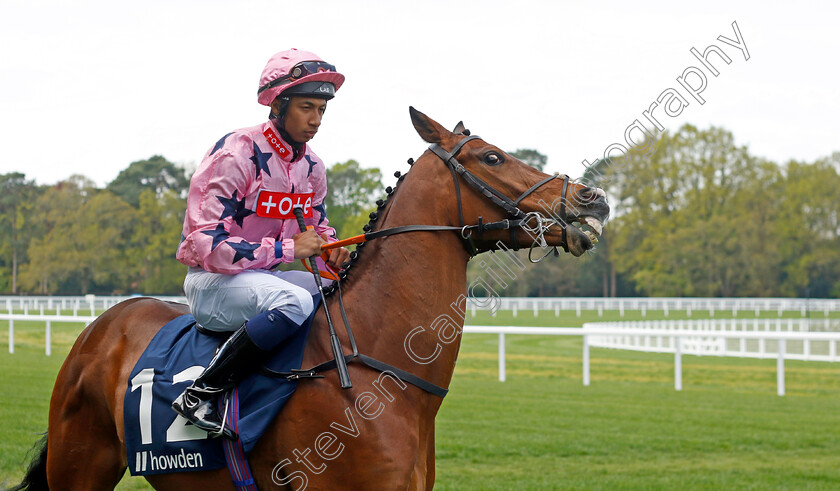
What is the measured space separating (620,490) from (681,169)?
164 ft

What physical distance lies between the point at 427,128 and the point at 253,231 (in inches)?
32.6

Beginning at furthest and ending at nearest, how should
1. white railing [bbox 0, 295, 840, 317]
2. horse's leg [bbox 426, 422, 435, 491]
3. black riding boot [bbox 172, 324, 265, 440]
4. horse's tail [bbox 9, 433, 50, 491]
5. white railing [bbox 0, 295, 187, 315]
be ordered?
1. white railing [bbox 0, 295, 840, 317]
2. white railing [bbox 0, 295, 187, 315]
3. horse's tail [bbox 9, 433, 50, 491]
4. horse's leg [bbox 426, 422, 435, 491]
5. black riding boot [bbox 172, 324, 265, 440]

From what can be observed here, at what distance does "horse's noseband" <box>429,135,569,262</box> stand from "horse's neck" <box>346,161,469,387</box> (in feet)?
0.16

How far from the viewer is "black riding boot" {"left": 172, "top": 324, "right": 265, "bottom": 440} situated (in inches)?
119

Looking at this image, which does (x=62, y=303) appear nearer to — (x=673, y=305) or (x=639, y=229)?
(x=673, y=305)

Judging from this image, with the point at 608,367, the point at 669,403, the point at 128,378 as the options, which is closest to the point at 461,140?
the point at 128,378

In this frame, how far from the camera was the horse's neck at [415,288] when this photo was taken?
3072 mm

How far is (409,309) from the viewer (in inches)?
121

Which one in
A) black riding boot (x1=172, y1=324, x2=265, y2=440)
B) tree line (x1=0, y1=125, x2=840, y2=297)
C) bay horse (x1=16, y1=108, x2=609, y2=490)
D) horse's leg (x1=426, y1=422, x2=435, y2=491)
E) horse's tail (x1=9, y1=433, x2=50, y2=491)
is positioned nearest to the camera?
bay horse (x1=16, y1=108, x2=609, y2=490)

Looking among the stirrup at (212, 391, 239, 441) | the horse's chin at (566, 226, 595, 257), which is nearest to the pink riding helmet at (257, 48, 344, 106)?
the horse's chin at (566, 226, 595, 257)

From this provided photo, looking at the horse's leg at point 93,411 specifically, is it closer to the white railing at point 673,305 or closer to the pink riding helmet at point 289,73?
the pink riding helmet at point 289,73

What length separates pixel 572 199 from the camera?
3.10 metres

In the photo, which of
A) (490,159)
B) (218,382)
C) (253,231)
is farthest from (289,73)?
(218,382)

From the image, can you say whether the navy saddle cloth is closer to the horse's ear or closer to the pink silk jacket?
the pink silk jacket
